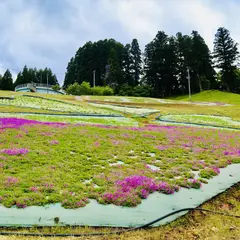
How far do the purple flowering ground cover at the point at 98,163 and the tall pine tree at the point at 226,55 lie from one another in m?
68.2

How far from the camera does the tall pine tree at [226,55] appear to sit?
250ft

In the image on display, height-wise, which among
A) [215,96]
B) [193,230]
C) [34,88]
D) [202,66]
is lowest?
[193,230]

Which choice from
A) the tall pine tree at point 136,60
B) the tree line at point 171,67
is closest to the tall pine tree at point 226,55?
the tree line at point 171,67

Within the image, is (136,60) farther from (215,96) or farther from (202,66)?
(215,96)

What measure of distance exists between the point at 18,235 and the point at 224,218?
4975 mm

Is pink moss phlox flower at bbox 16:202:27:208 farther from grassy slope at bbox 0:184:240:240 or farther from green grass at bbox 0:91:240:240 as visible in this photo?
grassy slope at bbox 0:184:240:240

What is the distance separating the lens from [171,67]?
83375mm

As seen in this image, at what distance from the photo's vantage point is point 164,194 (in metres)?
7.21

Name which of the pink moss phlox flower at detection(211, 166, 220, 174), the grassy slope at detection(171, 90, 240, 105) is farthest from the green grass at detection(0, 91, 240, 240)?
the grassy slope at detection(171, 90, 240, 105)

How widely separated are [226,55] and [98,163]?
79.3 metres

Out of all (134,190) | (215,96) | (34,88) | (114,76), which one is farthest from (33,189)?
(114,76)

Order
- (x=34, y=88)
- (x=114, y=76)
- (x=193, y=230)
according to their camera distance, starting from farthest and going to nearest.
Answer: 1. (x=114, y=76)
2. (x=34, y=88)
3. (x=193, y=230)

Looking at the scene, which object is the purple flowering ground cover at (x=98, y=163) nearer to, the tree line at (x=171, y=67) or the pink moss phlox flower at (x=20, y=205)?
the pink moss phlox flower at (x=20, y=205)

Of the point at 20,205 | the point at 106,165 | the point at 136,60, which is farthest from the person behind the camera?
the point at 136,60
